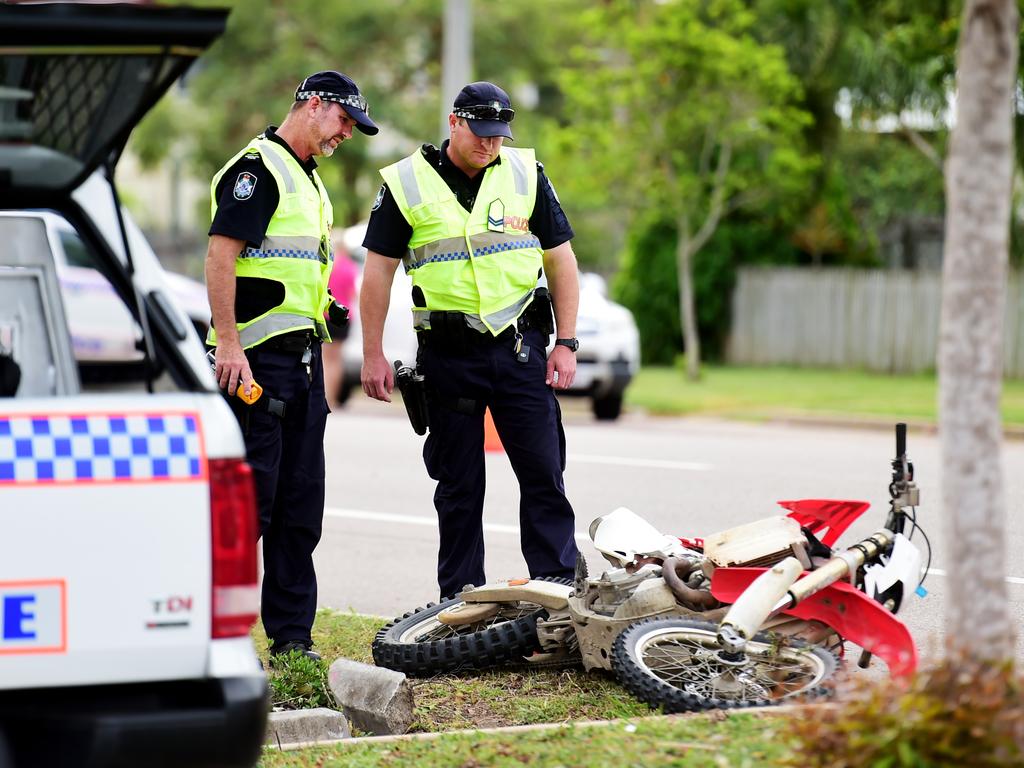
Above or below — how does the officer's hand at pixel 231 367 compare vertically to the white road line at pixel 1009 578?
above

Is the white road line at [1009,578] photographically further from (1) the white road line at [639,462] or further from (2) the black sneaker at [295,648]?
(1) the white road line at [639,462]

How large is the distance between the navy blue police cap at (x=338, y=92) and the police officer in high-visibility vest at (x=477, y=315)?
1.14ft

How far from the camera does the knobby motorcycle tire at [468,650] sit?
5.34 m

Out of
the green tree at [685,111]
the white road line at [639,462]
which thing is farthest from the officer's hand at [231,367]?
the green tree at [685,111]

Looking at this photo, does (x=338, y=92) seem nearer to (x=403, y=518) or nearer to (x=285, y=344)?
(x=285, y=344)

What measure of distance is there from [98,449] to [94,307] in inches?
418

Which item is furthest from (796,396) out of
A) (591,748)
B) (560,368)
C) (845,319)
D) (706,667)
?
(591,748)

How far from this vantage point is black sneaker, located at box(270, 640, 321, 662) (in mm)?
5590

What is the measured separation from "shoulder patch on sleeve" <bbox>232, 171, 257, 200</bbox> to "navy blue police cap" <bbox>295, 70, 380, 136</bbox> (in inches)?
13.5

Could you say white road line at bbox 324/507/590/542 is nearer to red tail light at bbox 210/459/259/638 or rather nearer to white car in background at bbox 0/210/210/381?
white car in background at bbox 0/210/210/381

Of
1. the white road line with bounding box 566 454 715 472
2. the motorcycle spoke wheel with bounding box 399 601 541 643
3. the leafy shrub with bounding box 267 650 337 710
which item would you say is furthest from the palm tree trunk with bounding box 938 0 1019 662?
the white road line with bounding box 566 454 715 472

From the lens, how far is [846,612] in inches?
191

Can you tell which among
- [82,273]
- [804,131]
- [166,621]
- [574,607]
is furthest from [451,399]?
[804,131]

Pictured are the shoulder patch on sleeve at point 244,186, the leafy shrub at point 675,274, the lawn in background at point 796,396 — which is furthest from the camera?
the leafy shrub at point 675,274
